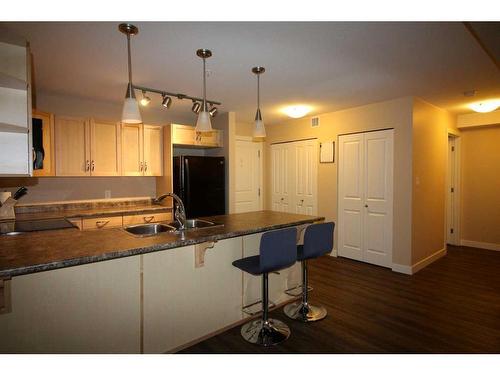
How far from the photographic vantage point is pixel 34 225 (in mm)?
2904

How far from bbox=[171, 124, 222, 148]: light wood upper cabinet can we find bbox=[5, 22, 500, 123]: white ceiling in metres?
0.83

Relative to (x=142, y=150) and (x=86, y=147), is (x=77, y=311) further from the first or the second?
(x=142, y=150)

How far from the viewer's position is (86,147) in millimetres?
3775

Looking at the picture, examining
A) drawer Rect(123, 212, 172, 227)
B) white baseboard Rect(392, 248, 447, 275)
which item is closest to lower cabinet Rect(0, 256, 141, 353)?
drawer Rect(123, 212, 172, 227)

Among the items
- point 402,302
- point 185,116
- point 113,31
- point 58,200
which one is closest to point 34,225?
point 58,200

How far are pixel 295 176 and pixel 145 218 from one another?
2723mm

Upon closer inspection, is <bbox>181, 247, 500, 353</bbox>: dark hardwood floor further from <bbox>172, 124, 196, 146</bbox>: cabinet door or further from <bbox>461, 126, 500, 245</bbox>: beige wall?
<bbox>172, 124, 196, 146</bbox>: cabinet door

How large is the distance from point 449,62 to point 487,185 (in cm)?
360

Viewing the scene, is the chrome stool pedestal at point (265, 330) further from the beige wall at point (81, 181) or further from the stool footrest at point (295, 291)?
the beige wall at point (81, 181)

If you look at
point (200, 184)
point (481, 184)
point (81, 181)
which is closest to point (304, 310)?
point (200, 184)

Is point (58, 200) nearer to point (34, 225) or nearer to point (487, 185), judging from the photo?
point (34, 225)

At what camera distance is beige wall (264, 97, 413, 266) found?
3.85 metres
